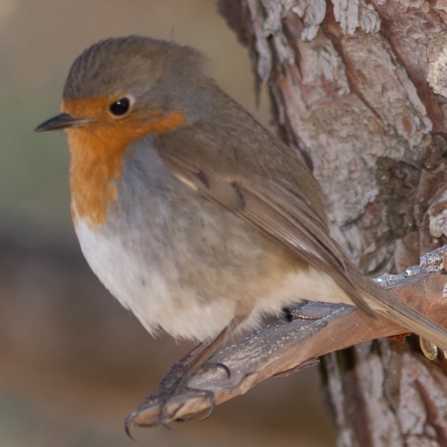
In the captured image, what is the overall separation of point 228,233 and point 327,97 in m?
0.97

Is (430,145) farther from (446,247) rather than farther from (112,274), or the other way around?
(112,274)

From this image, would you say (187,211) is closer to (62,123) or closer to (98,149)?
(98,149)

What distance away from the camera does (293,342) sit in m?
4.62

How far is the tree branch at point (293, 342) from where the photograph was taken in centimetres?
438

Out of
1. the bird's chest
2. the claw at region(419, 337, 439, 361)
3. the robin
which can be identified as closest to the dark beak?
the robin

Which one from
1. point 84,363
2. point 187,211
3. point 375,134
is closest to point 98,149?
point 187,211

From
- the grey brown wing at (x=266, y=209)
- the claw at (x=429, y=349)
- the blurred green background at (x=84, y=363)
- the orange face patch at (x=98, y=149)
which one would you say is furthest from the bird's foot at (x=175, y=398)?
the blurred green background at (x=84, y=363)

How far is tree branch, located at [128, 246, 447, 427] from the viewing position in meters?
4.38

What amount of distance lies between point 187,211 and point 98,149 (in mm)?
406

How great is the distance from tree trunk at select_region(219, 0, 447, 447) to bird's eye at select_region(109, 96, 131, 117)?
87 cm

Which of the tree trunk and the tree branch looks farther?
the tree trunk

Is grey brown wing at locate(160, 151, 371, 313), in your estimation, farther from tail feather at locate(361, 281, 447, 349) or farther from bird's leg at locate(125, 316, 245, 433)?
bird's leg at locate(125, 316, 245, 433)

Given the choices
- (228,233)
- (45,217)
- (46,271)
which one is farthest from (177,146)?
(45,217)

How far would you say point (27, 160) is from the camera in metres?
8.66
